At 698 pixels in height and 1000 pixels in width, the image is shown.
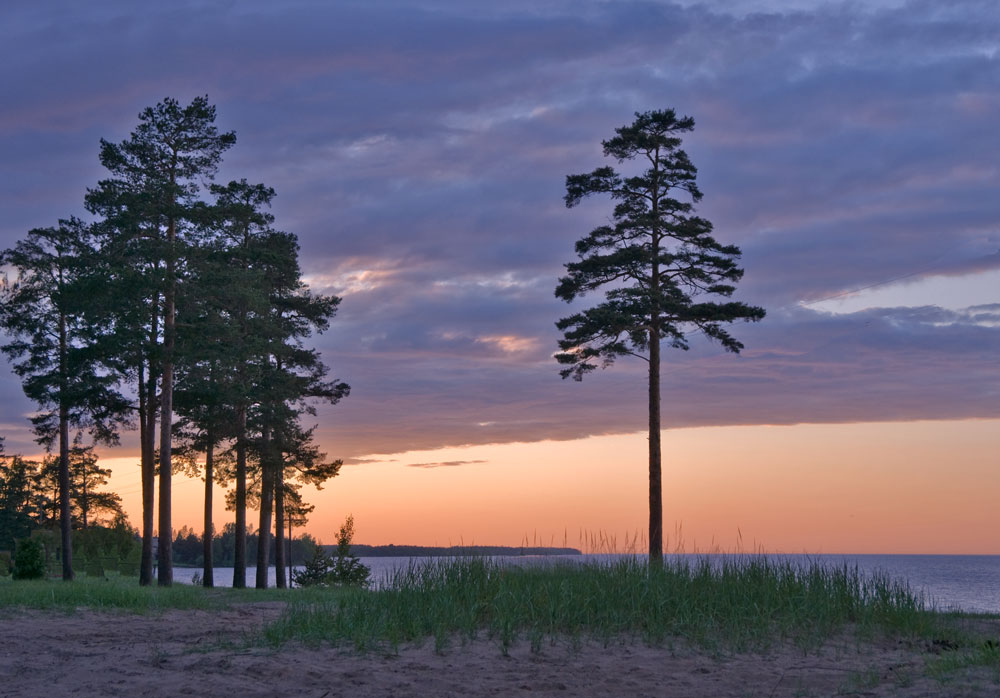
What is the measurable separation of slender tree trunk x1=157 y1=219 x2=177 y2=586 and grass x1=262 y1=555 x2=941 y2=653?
51.1 ft

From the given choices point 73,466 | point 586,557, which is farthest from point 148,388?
point 73,466

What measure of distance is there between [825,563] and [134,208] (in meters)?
23.3

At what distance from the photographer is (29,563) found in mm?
37062

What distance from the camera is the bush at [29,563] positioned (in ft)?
121

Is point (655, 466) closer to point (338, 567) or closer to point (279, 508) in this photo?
point (279, 508)

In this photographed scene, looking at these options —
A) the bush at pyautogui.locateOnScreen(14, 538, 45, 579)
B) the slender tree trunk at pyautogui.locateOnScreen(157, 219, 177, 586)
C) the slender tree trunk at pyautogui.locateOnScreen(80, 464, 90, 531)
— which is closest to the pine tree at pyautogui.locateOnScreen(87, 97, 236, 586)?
A: the slender tree trunk at pyautogui.locateOnScreen(157, 219, 177, 586)

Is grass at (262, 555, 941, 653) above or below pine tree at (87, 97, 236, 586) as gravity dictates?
below

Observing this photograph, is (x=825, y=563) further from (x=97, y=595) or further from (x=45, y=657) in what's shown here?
(x=97, y=595)

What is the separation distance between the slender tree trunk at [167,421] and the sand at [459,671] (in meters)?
15.8

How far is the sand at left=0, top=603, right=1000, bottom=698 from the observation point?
897cm

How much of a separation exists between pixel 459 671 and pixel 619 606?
3.95 m

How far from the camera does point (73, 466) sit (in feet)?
193

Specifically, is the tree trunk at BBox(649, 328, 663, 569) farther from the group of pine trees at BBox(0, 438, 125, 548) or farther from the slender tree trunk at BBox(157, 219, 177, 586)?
the group of pine trees at BBox(0, 438, 125, 548)

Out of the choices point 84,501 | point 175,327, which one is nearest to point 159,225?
point 175,327
